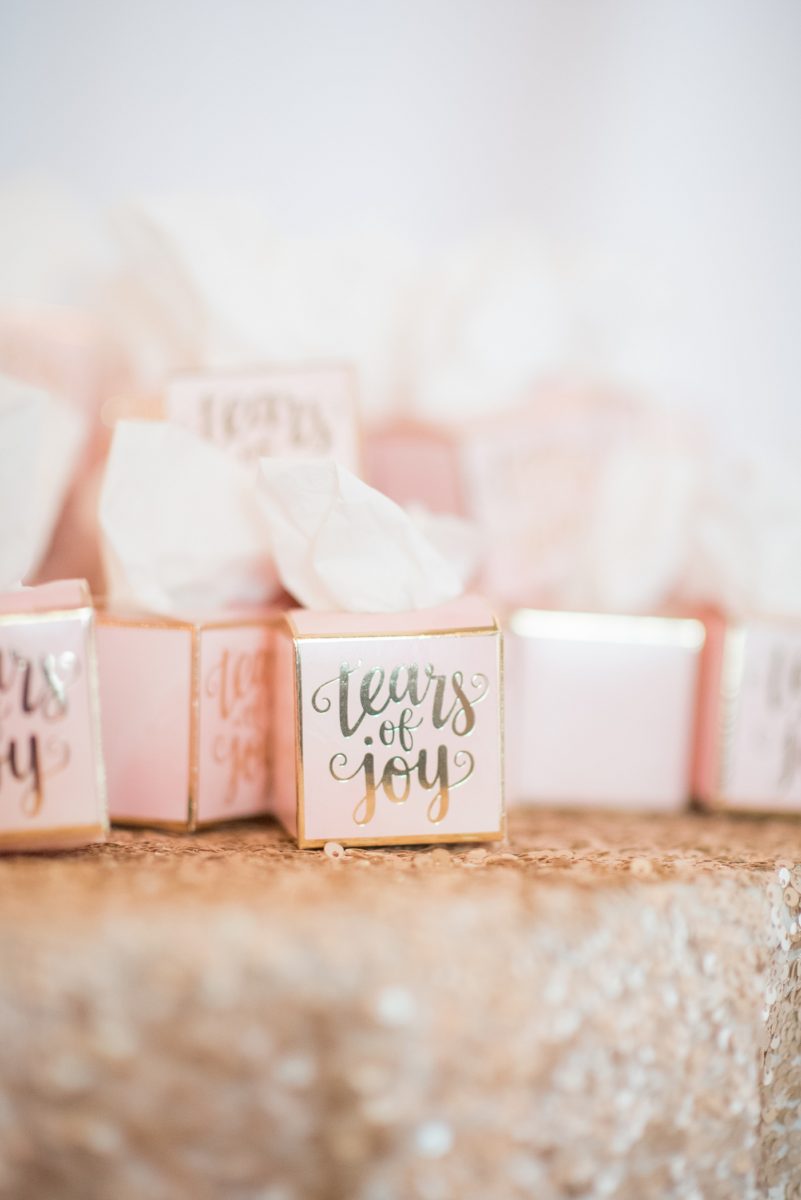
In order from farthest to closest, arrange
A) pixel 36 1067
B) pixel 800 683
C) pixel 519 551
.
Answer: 1. pixel 519 551
2. pixel 800 683
3. pixel 36 1067

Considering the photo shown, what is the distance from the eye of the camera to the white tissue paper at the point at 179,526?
20.4 inches

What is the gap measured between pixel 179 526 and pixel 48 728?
161 mm

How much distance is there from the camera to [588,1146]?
1.29 feet

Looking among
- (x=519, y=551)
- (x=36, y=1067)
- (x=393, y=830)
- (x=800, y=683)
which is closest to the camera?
(x=36, y=1067)

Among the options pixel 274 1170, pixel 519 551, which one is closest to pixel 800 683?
pixel 519 551

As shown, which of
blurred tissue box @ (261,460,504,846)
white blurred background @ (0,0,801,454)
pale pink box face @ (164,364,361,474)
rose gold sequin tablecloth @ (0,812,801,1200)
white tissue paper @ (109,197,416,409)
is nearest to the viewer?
rose gold sequin tablecloth @ (0,812,801,1200)

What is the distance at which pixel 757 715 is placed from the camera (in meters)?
0.62

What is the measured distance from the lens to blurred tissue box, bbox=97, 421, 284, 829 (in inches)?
19.6

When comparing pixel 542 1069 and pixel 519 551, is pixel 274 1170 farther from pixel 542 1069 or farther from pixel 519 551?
pixel 519 551

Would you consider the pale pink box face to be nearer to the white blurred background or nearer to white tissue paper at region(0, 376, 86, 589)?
white tissue paper at region(0, 376, 86, 589)

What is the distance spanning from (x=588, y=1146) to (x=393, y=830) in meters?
0.18

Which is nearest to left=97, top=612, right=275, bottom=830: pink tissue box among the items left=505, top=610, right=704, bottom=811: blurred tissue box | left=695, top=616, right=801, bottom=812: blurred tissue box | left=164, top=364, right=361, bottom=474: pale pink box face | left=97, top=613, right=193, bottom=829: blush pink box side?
left=97, top=613, right=193, bottom=829: blush pink box side

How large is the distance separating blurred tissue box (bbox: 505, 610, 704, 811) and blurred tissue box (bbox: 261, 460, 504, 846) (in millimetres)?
180

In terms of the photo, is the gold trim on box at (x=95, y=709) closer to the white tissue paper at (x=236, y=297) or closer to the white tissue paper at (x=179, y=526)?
the white tissue paper at (x=179, y=526)
